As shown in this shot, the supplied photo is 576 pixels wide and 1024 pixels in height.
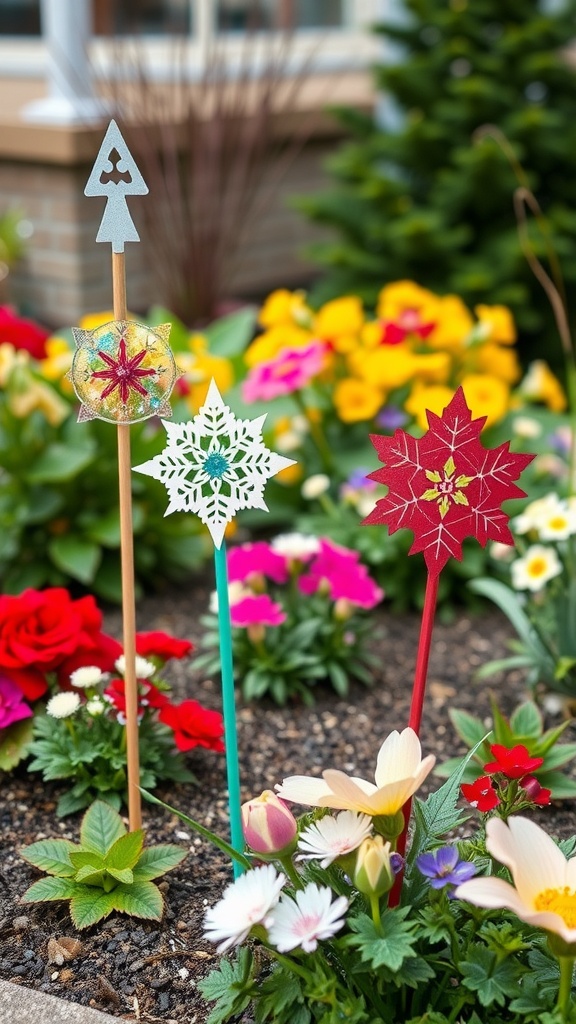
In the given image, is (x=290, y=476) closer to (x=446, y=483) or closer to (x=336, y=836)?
(x=446, y=483)

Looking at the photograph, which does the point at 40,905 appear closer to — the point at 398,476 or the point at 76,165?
the point at 398,476

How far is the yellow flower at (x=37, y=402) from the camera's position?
2.71 meters

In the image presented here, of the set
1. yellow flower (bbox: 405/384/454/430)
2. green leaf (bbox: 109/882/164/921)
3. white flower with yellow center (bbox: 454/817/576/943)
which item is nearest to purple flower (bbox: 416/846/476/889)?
white flower with yellow center (bbox: 454/817/576/943)

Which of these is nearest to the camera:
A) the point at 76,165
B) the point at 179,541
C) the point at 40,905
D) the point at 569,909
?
the point at 569,909

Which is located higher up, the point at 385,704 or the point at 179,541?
the point at 179,541

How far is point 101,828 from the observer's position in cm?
168

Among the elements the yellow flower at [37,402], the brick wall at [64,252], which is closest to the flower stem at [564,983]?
the yellow flower at [37,402]

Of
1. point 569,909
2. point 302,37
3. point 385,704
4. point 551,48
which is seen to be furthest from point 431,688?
point 302,37

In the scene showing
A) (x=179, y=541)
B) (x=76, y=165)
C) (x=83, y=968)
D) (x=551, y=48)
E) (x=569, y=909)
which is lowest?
(x=83, y=968)

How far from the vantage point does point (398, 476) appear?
1409mm

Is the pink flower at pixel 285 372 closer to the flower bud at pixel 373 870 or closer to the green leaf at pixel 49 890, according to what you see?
the green leaf at pixel 49 890

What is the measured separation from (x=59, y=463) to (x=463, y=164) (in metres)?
2.23

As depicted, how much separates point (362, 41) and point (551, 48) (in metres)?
2.16

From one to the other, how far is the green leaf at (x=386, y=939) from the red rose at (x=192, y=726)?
1.94ft
